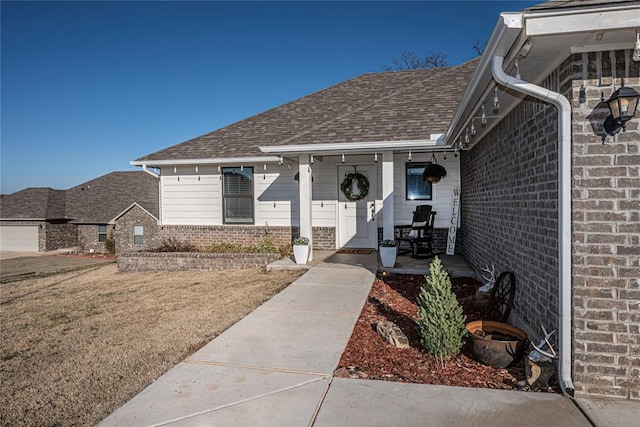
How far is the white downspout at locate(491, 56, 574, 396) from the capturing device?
8.66 ft

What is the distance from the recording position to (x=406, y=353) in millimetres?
3545

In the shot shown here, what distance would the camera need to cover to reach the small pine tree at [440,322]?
3.31 metres

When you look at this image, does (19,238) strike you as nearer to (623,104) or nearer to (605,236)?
(605,236)

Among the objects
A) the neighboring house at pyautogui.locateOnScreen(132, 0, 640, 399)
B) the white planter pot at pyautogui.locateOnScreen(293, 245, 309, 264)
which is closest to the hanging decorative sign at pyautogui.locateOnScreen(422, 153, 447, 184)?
Result: the neighboring house at pyautogui.locateOnScreen(132, 0, 640, 399)

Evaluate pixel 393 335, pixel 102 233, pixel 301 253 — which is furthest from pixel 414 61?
pixel 393 335

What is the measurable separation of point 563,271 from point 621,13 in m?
1.71

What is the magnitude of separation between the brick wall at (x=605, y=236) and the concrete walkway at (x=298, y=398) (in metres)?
0.42

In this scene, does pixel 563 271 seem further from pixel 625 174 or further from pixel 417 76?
pixel 417 76

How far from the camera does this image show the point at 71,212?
68.4 feet

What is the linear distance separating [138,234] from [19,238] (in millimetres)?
9919

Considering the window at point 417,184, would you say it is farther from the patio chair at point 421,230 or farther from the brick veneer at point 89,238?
the brick veneer at point 89,238

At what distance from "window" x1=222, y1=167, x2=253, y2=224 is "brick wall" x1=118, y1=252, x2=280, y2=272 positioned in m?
1.89

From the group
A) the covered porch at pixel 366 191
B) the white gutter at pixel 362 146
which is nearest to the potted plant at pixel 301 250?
the covered porch at pixel 366 191

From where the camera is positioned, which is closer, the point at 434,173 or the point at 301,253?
the point at 301,253
